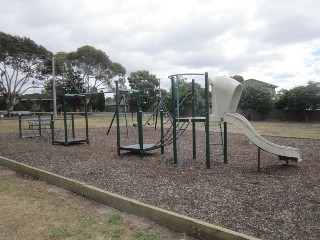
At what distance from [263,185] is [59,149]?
8.06 metres

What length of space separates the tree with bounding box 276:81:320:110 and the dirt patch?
2266cm

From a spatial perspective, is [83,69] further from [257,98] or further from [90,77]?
[257,98]

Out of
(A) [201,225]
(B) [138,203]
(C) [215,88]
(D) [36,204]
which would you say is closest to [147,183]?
(B) [138,203]

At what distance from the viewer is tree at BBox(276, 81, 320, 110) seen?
30.4 metres

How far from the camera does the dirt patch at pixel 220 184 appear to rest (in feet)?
13.4

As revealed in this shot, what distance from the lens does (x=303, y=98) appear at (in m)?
31.4

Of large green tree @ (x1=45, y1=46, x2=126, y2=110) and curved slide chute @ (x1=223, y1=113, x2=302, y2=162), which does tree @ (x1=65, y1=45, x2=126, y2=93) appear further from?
curved slide chute @ (x1=223, y1=113, x2=302, y2=162)

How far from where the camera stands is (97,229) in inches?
163

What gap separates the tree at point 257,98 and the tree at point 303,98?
→ 172 cm

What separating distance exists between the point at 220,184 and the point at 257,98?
30.1 meters

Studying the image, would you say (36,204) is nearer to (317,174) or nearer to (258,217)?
(258,217)

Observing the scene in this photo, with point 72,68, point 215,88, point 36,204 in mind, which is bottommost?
point 36,204

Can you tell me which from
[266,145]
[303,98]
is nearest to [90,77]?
[303,98]

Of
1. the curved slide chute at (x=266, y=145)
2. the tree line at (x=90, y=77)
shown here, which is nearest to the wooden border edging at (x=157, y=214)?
the curved slide chute at (x=266, y=145)
